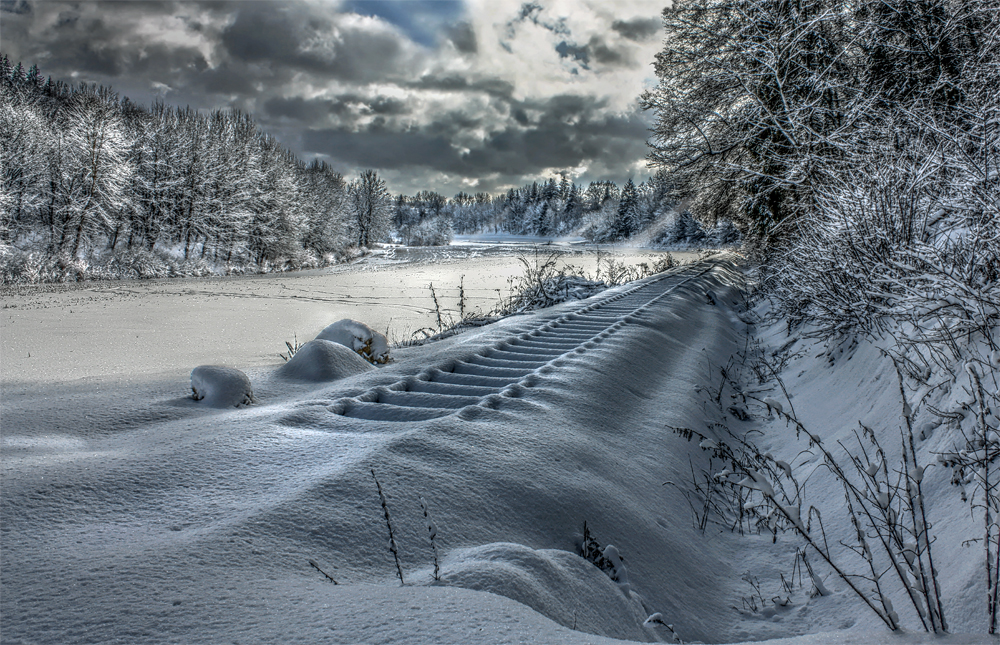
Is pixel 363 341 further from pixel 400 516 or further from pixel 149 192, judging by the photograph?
pixel 149 192

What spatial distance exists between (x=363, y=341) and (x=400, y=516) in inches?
149

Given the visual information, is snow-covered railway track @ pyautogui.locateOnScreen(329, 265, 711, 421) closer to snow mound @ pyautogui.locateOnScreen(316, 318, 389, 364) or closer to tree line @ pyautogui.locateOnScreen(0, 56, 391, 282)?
snow mound @ pyautogui.locateOnScreen(316, 318, 389, 364)

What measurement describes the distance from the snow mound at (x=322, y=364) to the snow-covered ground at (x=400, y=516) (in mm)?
291

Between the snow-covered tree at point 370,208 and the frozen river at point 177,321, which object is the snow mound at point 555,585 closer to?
the frozen river at point 177,321

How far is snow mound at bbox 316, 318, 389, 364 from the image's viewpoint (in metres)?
5.54

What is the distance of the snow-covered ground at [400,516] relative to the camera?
4.55 feet

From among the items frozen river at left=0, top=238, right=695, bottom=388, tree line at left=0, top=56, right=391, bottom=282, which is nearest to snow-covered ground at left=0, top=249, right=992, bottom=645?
frozen river at left=0, top=238, right=695, bottom=388

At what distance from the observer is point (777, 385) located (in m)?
5.50

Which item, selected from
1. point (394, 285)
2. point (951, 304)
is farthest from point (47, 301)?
point (951, 304)

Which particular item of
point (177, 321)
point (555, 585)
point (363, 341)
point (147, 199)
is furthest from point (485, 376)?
point (147, 199)

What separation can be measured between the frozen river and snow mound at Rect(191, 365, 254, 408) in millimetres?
1252

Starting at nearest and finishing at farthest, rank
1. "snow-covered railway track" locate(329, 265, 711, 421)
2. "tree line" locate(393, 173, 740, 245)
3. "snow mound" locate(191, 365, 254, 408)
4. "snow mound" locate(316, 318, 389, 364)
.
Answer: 1. "snow-covered railway track" locate(329, 265, 711, 421)
2. "snow mound" locate(191, 365, 254, 408)
3. "snow mound" locate(316, 318, 389, 364)
4. "tree line" locate(393, 173, 740, 245)

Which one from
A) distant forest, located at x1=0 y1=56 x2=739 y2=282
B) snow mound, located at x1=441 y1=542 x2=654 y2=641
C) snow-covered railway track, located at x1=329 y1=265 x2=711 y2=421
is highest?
distant forest, located at x1=0 y1=56 x2=739 y2=282

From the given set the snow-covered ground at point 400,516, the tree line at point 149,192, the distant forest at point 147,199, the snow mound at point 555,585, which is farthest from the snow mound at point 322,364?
the tree line at point 149,192
